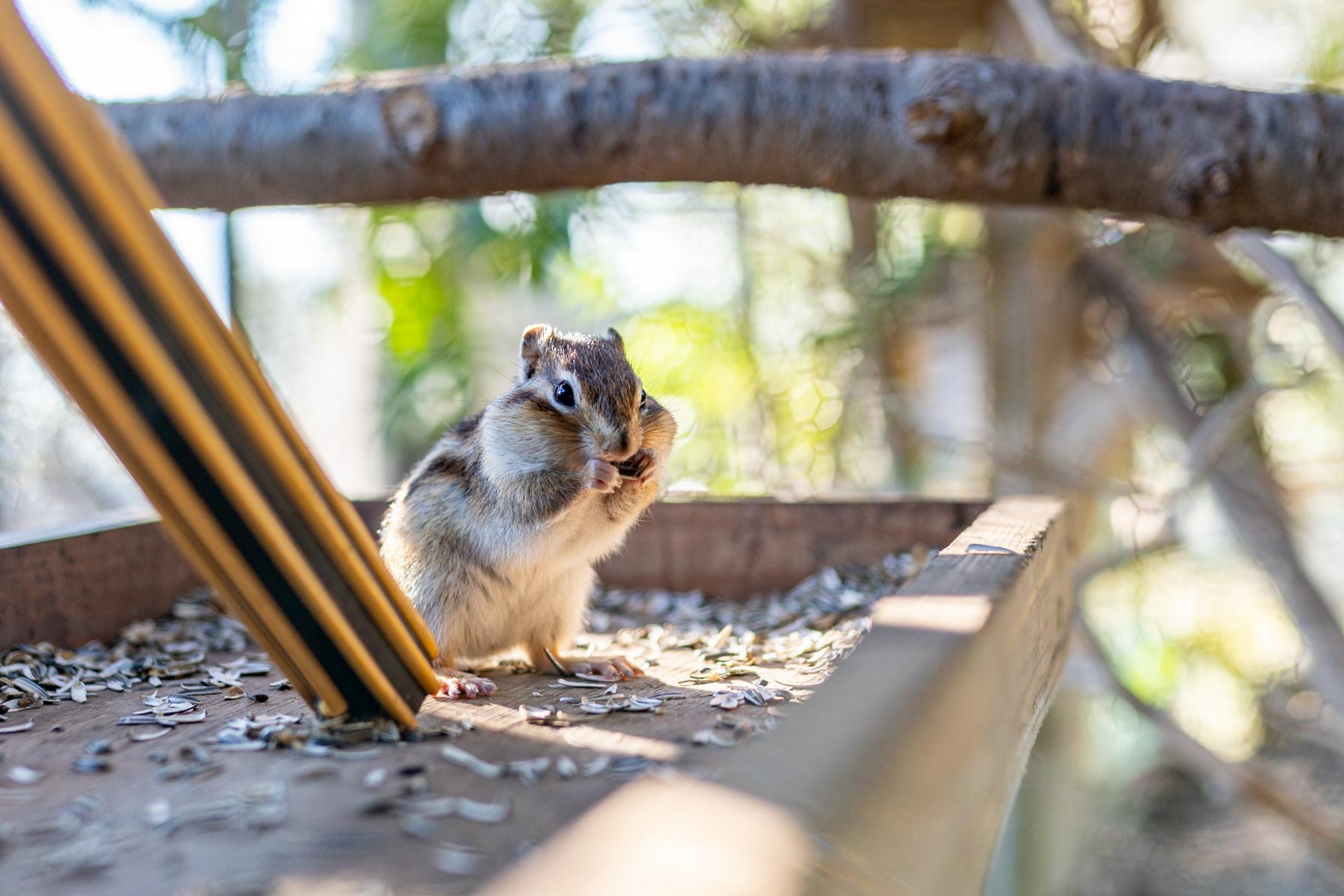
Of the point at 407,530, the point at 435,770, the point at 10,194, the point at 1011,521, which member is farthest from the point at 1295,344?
the point at 10,194

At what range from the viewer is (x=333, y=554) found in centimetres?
116

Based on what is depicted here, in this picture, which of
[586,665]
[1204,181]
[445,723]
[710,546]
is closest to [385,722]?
[445,723]

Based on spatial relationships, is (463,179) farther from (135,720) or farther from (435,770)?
(435,770)

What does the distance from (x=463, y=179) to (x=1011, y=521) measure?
49.5 inches

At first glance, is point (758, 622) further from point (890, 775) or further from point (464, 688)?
point (890, 775)

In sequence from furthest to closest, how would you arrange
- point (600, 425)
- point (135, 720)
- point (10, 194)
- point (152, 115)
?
point (152, 115) < point (600, 425) < point (135, 720) < point (10, 194)

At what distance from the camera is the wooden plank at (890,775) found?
0.66 metres

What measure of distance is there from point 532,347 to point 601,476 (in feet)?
1.14

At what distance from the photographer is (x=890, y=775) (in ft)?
2.60

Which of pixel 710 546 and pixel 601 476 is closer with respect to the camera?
pixel 601 476

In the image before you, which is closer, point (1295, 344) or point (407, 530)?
point (407, 530)

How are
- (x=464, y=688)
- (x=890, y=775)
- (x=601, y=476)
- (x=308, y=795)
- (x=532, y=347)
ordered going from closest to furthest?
(x=890, y=775) < (x=308, y=795) < (x=464, y=688) < (x=601, y=476) < (x=532, y=347)

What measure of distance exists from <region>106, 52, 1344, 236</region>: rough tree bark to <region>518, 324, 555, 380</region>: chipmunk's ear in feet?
1.51

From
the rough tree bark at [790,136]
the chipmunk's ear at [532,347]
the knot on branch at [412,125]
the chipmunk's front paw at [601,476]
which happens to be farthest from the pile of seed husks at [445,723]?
the knot on branch at [412,125]
